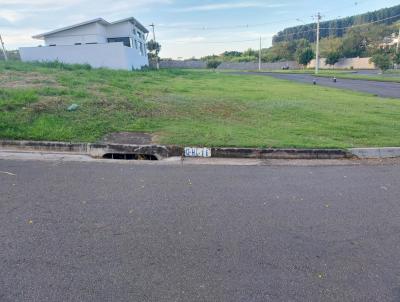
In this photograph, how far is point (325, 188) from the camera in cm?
438

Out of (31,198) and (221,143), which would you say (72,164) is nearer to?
(31,198)

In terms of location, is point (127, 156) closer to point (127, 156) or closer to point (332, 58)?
point (127, 156)

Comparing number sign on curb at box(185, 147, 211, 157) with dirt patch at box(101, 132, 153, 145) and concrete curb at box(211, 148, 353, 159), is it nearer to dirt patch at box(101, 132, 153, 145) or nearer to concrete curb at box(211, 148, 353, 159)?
concrete curb at box(211, 148, 353, 159)

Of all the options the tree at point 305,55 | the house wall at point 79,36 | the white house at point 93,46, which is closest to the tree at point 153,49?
the white house at point 93,46

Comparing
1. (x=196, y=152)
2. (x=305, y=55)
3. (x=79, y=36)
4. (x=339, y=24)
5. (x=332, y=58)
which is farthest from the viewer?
(x=339, y=24)

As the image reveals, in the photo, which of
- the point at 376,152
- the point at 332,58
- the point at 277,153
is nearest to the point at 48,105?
the point at 277,153

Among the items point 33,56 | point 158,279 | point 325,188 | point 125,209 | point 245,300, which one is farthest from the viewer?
point 33,56

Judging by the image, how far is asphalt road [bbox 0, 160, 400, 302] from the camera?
2355 millimetres

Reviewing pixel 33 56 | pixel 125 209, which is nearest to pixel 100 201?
pixel 125 209

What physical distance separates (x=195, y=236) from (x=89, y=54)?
2723cm

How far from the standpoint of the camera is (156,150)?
5875mm

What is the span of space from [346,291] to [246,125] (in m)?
5.66

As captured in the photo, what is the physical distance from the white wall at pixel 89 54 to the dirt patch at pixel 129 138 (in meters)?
22.1

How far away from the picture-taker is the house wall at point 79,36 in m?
31.5
